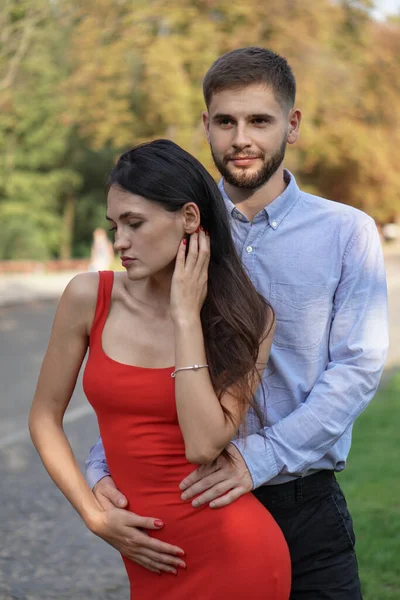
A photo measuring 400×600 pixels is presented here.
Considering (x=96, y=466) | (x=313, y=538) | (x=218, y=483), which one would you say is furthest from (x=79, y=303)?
(x=313, y=538)

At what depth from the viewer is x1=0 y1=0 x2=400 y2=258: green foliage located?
91.1 feet

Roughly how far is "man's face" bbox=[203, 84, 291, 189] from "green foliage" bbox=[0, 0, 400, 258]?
50.2 feet

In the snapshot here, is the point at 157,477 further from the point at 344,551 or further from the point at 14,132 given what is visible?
the point at 14,132

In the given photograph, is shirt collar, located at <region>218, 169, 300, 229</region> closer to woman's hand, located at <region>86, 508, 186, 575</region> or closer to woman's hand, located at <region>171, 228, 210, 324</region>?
woman's hand, located at <region>171, 228, 210, 324</region>

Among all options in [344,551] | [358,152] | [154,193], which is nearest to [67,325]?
[154,193]

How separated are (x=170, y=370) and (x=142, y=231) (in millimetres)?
385

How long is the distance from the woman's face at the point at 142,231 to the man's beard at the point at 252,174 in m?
0.36

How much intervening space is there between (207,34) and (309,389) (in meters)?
28.9

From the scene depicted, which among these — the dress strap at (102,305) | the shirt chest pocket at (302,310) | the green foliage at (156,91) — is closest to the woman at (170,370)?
the dress strap at (102,305)

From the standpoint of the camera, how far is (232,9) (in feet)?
98.4

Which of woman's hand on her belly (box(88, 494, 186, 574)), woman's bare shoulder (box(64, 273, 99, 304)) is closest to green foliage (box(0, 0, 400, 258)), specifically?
woman's bare shoulder (box(64, 273, 99, 304))

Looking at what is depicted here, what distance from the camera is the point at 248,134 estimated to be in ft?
9.60

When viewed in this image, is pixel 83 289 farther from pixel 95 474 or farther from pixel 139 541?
pixel 139 541

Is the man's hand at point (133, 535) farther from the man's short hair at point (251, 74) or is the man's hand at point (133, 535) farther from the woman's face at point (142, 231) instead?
the man's short hair at point (251, 74)
